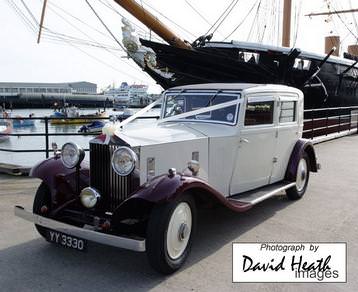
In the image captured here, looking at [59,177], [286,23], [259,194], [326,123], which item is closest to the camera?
[59,177]

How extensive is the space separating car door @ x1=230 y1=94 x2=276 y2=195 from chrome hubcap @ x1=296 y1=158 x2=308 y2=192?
0.77m

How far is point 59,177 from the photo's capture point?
177 inches

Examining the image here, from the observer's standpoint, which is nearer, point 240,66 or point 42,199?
point 42,199

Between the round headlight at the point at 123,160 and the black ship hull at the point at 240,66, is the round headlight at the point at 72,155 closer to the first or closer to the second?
the round headlight at the point at 123,160

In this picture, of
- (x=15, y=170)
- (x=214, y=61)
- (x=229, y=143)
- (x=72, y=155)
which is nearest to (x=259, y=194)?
(x=229, y=143)

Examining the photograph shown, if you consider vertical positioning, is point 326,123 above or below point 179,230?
above

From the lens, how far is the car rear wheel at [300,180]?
626 centimetres

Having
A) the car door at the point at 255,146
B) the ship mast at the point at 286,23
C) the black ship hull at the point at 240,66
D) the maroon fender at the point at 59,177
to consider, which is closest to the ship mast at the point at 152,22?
the black ship hull at the point at 240,66

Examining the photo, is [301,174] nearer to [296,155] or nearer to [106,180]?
[296,155]

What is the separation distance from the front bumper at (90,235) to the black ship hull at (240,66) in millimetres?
10058

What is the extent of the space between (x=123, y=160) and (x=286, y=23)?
17667 mm

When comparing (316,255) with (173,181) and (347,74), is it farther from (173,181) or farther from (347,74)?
(347,74)

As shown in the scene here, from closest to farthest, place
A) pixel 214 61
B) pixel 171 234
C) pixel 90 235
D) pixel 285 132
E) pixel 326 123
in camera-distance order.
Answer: pixel 90 235 → pixel 171 234 → pixel 285 132 → pixel 214 61 → pixel 326 123

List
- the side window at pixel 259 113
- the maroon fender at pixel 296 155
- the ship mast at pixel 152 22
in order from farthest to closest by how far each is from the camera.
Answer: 1. the ship mast at pixel 152 22
2. the maroon fender at pixel 296 155
3. the side window at pixel 259 113
